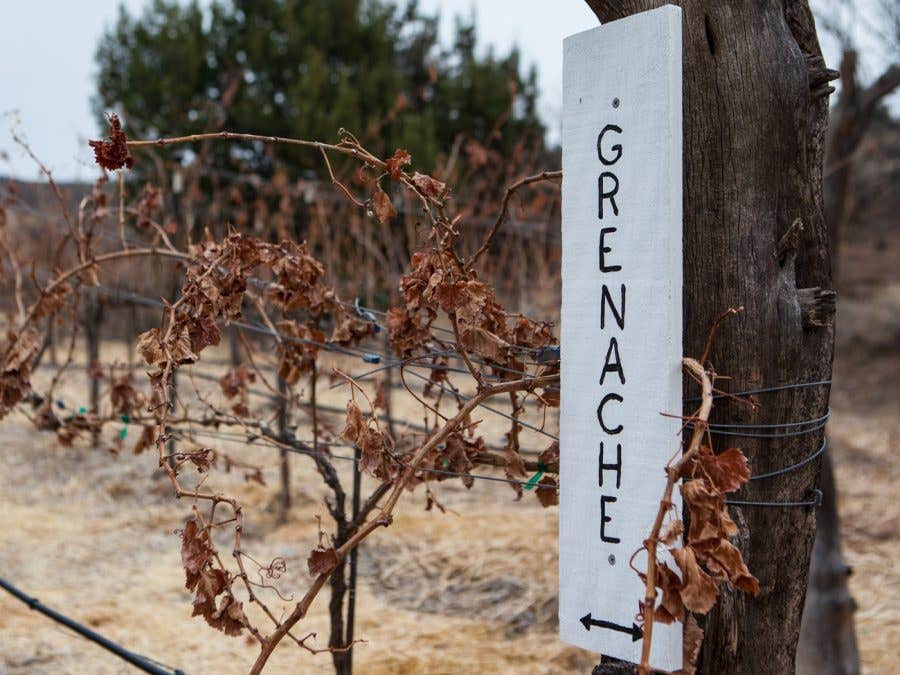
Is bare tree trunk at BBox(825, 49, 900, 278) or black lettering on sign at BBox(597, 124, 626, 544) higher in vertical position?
bare tree trunk at BBox(825, 49, 900, 278)

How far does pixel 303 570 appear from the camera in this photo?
4887mm

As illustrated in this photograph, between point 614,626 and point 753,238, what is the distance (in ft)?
2.21

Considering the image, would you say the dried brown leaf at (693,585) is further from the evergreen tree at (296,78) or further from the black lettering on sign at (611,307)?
the evergreen tree at (296,78)

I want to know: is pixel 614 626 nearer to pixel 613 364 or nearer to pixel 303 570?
pixel 613 364

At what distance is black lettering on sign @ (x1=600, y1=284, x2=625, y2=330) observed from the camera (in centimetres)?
156

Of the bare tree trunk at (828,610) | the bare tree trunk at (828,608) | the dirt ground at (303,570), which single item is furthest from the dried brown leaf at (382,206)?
the bare tree trunk at (828,610)

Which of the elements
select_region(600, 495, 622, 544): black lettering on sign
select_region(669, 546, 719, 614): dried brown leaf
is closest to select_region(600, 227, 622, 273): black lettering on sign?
select_region(600, 495, 622, 544): black lettering on sign

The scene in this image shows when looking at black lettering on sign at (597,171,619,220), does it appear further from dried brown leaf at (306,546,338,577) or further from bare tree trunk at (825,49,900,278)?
bare tree trunk at (825,49,900,278)

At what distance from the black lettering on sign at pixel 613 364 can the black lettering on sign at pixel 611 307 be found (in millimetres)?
30

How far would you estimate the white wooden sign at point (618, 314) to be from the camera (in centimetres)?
151

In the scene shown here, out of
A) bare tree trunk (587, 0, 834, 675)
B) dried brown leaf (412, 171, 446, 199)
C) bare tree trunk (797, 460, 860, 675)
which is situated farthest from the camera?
bare tree trunk (797, 460, 860, 675)

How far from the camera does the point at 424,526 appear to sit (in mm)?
5543

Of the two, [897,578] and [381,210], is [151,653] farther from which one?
[897,578]

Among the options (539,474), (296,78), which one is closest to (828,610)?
(539,474)
